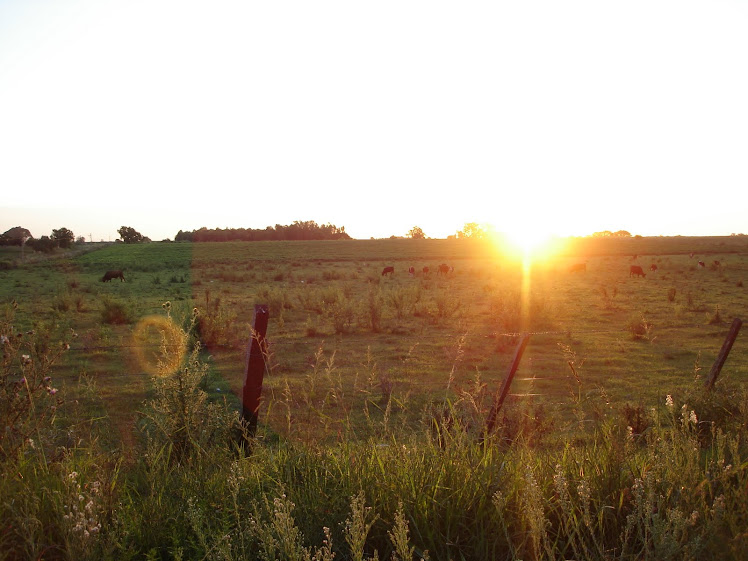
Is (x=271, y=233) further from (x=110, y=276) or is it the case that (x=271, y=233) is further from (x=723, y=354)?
(x=723, y=354)

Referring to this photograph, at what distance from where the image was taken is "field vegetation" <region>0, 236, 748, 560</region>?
3.33 meters

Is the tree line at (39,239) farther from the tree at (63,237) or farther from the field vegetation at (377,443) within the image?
the field vegetation at (377,443)

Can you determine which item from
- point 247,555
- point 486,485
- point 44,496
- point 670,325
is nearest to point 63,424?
point 44,496

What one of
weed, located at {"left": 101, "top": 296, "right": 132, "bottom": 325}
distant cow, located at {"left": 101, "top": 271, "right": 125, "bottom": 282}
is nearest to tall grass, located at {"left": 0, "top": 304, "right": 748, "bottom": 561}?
weed, located at {"left": 101, "top": 296, "right": 132, "bottom": 325}

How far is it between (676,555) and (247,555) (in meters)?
2.15

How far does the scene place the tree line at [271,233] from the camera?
4751 inches

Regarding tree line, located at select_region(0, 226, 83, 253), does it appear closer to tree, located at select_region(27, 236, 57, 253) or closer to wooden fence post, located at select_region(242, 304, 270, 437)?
tree, located at select_region(27, 236, 57, 253)

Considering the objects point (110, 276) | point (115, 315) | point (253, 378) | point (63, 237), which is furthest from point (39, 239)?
point (253, 378)

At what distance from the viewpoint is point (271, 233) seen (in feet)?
412

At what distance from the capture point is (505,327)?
57.4 feet

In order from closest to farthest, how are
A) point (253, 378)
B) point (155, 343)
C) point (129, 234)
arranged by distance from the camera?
1. point (253, 378)
2. point (155, 343)
3. point (129, 234)

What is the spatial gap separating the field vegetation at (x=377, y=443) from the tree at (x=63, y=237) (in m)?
66.3

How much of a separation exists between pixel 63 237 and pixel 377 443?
86.7 meters

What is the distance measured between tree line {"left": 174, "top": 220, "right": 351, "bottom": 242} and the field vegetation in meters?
102
